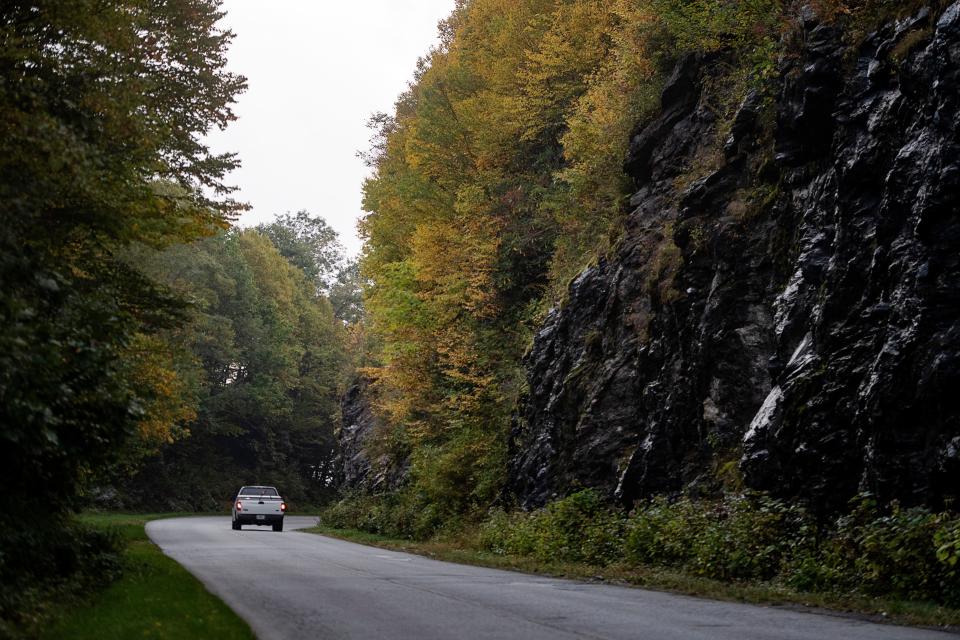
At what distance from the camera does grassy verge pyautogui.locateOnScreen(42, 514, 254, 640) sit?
7918mm

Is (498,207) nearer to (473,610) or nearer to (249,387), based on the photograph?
(473,610)

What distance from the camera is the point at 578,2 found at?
2895cm

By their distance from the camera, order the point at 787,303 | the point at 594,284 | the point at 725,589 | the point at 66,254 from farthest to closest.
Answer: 1. the point at 594,284
2. the point at 787,303
3. the point at 66,254
4. the point at 725,589

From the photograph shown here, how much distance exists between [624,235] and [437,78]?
1456 centimetres

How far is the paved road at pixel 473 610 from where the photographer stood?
855 cm

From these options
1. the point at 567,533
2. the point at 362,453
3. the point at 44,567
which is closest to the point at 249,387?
the point at 362,453

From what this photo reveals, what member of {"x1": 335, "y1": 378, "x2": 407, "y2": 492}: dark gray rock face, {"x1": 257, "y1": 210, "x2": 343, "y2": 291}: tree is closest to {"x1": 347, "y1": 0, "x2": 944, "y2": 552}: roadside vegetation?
{"x1": 335, "y1": 378, "x2": 407, "y2": 492}: dark gray rock face

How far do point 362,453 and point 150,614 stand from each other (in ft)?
122

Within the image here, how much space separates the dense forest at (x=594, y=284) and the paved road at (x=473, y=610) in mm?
2052

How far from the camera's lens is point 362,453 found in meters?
46.1

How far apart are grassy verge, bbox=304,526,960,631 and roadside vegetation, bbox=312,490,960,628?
0.07 feet

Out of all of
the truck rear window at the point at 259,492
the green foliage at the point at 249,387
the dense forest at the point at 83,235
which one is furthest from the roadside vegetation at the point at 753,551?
the green foliage at the point at 249,387

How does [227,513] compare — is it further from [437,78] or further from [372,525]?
[437,78]

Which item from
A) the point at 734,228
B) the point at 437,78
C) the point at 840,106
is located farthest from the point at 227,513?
the point at 840,106
